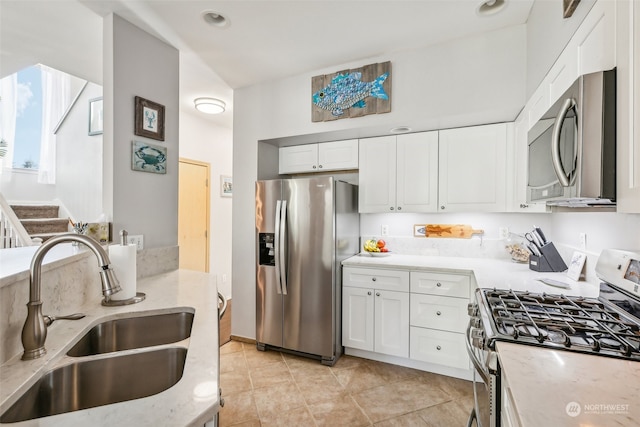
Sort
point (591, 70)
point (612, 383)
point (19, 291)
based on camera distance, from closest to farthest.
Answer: point (612, 383), point (19, 291), point (591, 70)

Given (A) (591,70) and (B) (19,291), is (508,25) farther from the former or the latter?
(B) (19,291)

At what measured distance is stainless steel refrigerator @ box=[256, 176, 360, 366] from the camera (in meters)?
2.65

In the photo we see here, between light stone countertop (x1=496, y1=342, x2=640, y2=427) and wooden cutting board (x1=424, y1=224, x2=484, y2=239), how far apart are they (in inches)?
80.6

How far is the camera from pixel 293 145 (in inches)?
130

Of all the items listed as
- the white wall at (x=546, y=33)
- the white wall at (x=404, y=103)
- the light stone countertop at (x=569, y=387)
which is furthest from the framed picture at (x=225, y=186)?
the light stone countertop at (x=569, y=387)

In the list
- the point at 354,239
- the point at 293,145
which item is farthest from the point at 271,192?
the point at 354,239

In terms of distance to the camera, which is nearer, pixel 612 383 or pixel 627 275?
pixel 612 383

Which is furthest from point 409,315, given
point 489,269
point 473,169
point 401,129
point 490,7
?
point 490,7

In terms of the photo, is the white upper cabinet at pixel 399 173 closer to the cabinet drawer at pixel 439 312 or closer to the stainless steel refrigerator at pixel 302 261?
the stainless steel refrigerator at pixel 302 261

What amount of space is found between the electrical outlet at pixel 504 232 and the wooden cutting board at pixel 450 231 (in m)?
0.15

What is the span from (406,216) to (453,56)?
150 cm

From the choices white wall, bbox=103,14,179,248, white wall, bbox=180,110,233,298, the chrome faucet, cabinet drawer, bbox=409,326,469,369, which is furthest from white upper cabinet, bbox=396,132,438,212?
white wall, bbox=180,110,233,298

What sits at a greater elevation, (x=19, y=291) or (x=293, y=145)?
(x=293, y=145)

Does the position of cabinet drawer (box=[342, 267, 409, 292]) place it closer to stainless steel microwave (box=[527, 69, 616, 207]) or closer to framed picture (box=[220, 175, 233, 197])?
stainless steel microwave (box=[527, 69, 616, 207])
